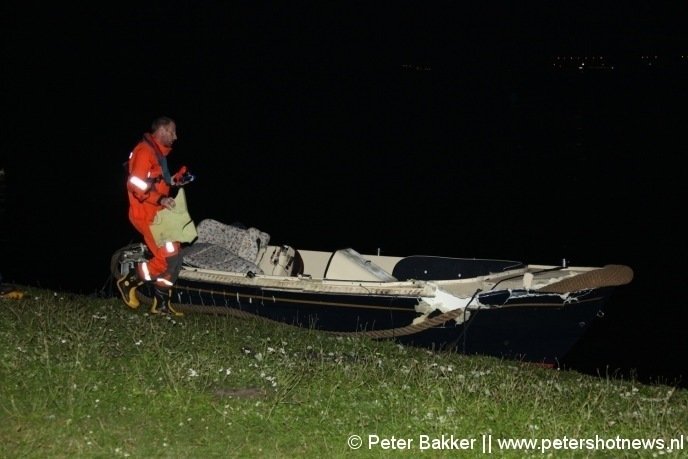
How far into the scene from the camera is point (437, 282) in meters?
10.6

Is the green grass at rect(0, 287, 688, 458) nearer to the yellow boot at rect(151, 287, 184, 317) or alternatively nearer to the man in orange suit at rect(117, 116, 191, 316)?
the man in orange suit at rect(117, 116, 191, 316)

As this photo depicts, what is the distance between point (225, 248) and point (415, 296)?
261 cm

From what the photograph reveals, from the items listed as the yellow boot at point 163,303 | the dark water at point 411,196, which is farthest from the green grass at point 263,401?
the dark water at point 411,196

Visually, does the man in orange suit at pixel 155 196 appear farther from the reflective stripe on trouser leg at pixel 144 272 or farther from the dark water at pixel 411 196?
the dark water at pixel 411 196

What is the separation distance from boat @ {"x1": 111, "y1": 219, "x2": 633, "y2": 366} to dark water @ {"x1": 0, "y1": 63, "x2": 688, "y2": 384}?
13.4ft

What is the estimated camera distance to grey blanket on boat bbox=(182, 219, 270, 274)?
1181 cm

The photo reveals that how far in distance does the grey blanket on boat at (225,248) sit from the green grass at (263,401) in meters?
2.90

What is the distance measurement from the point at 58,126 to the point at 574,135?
43.4 metres

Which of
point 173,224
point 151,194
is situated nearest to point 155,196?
point 151,194

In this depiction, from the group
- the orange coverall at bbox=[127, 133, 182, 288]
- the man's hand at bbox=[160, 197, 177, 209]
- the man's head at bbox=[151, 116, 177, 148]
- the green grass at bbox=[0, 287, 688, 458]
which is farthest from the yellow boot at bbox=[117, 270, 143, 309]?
the green grass at bbox=[0, 287, 688, 458]

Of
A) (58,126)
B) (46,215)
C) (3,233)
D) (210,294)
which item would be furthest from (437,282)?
(58,126)

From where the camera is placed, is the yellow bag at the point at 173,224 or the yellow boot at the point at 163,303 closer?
the yellow bag at the point at 173,224

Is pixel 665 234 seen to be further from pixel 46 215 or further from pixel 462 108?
pixel 462 108

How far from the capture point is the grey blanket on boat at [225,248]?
11812mm
